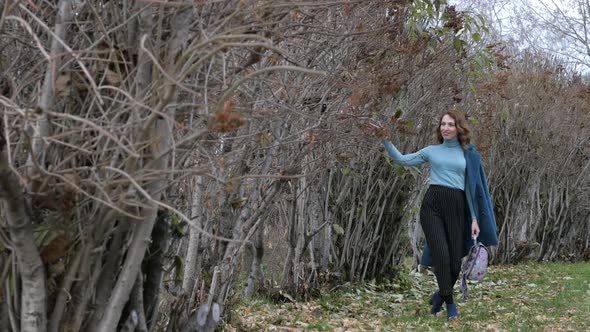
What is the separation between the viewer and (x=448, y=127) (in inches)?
275

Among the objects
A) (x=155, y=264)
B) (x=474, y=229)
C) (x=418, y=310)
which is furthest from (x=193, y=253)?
(x=418, y=310)

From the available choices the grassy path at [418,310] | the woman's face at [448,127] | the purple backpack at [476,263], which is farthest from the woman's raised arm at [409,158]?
the grassy path at [418,310]

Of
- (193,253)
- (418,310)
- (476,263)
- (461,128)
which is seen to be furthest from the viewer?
(418,310)

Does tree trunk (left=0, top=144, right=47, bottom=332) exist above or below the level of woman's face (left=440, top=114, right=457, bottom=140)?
below

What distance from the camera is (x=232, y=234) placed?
5.48m

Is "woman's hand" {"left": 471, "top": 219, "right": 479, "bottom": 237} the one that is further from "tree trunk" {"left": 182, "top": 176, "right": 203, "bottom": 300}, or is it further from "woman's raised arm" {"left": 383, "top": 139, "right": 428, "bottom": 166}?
"tree trunk" {"left": 182, "top": 176, "right": 203, "bottom": 300}

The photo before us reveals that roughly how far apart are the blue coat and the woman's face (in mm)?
220

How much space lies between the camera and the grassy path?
6.35 metres

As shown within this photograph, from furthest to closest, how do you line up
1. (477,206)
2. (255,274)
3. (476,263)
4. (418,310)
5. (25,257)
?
(255,274) → (418,310) → (477,206) → (476,263) → (25,257)

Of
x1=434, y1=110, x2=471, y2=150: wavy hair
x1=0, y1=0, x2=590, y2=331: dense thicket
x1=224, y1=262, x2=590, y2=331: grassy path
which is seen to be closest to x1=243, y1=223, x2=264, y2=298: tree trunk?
x1=0, y1=0, x2=590, y2=331: dense thicket

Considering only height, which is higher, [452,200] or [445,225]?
[452,200]

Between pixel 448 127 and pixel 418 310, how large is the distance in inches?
67.0

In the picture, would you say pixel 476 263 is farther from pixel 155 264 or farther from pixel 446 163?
pixel 155 264

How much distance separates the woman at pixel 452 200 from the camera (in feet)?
22.8
